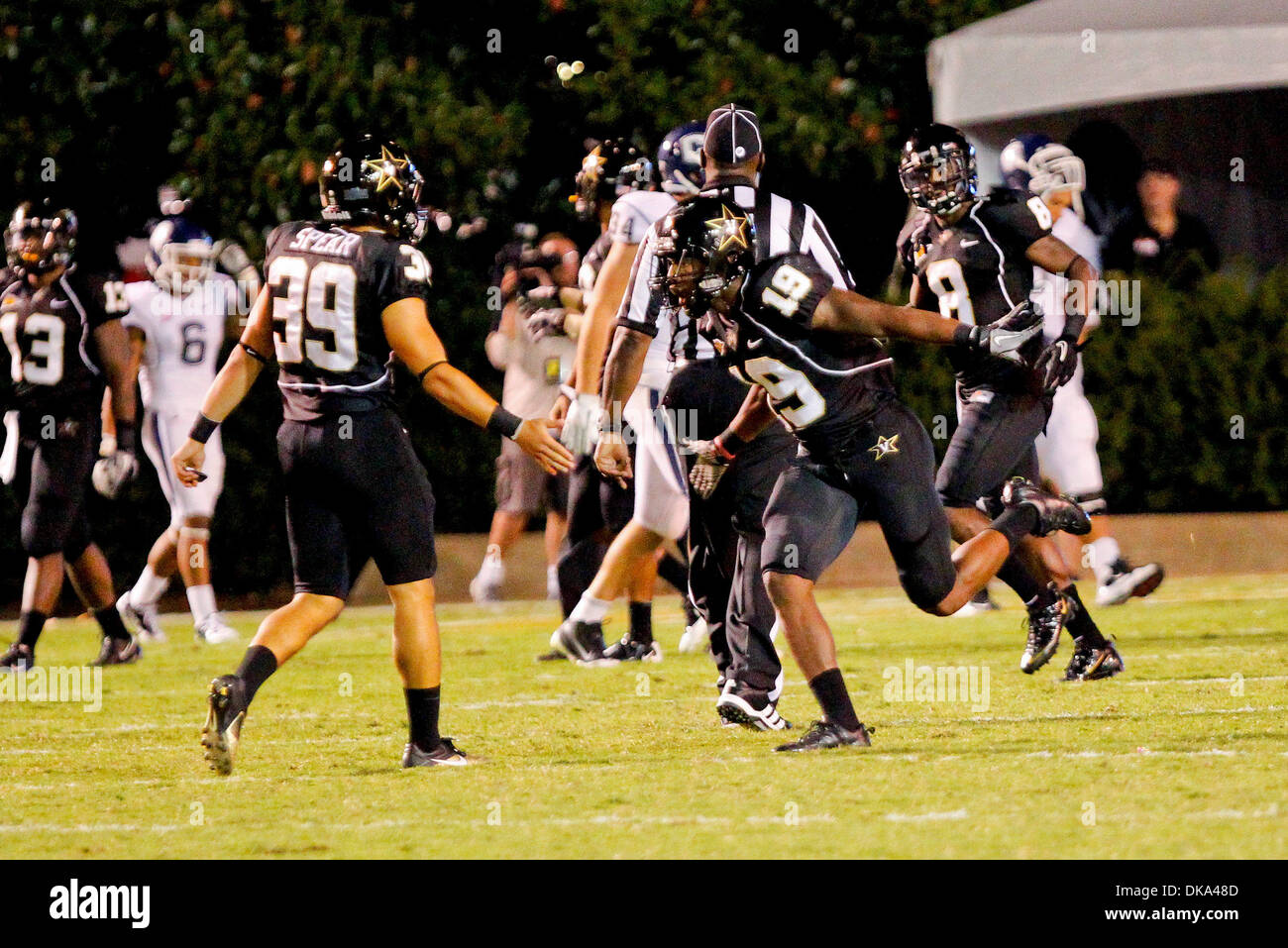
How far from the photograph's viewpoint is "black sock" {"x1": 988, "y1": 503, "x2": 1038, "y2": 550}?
7527 millimetres

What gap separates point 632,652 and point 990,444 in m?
2.40

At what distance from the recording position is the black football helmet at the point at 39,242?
10250 mm

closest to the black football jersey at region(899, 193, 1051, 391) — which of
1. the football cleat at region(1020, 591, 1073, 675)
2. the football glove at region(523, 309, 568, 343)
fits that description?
the football cleat at region(1020, 591, 1073, 675)

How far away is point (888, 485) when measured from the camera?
664cm

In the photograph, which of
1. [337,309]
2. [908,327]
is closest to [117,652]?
[337,309]

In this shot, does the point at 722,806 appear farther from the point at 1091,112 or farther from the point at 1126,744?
the point at 1091,112

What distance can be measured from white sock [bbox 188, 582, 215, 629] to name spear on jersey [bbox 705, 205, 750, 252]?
532 centimetres

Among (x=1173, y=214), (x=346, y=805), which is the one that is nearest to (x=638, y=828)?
(x=346, y=805)

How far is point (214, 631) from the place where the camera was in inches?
438

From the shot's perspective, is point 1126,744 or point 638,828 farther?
point 1126,744

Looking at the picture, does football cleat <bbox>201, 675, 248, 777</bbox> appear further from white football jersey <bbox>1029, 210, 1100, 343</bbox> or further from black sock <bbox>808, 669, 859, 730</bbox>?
white football jersey <bbox>1029, 210, 1100, 343</bbox>

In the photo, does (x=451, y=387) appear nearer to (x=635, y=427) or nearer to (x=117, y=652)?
(x=635, y=427)

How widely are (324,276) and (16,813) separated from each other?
1804 millimetres

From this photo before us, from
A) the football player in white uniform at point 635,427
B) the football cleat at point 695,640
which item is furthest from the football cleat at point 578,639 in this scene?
the football cleat at point 695,640
